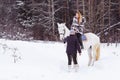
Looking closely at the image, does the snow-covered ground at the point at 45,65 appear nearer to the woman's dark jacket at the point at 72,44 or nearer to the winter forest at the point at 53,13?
the woman's dark jacket at the point at 72,44

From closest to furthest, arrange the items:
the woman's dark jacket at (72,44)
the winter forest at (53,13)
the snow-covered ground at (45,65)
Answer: the snow-covered ground at (45,65)
the woman's dark jacket at (72,44)
the winter forest at (53,13)

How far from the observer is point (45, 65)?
11352mm

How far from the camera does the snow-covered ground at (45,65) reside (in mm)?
10102

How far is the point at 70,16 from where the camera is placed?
1339 inches

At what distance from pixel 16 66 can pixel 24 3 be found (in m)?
23.1

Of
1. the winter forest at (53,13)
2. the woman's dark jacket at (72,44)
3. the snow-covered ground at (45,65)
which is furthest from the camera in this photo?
the winter forest at (53,13)

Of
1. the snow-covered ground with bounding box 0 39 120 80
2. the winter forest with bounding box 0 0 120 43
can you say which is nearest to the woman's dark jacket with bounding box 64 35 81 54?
the snow-covered ground with bounding box 0 39 120 80

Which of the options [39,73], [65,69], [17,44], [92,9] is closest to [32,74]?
[39,73]

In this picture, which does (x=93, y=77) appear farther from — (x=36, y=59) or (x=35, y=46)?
(x=35, y=46)

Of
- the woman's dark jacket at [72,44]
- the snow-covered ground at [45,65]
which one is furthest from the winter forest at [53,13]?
the woman's dark jacket at [72,44]

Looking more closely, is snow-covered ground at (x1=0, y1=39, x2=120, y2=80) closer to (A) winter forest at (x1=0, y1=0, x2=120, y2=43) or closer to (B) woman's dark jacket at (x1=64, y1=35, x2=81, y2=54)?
(B) woman's dark jacket at (x1=64, y1=35, x2=81, y2=54)

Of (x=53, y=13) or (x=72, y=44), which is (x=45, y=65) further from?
(x=53, y=13)

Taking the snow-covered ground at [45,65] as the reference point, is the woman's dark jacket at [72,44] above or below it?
above

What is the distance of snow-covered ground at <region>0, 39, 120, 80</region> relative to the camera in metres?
10.1
